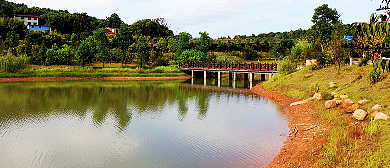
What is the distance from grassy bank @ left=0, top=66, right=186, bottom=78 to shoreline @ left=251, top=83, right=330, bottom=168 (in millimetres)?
40562

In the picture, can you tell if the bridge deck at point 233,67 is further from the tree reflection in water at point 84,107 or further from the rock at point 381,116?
the rock at point 381,116

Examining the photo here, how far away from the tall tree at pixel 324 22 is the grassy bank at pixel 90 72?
99.6ft

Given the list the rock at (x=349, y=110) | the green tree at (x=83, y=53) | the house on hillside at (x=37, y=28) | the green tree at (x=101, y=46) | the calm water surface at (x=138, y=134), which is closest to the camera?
the calm water surface at (x=138, y=134)

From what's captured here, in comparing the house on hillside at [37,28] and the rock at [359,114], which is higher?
the house on hillside at [37,28]

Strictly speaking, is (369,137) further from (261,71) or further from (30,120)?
(261,71)

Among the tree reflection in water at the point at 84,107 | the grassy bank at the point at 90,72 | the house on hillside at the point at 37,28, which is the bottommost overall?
the tree reflection in water at the point at 84,107

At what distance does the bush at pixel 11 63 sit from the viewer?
168ft

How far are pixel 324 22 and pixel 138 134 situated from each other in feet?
Answer: 188

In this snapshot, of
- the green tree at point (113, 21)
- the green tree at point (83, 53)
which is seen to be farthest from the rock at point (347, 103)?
the green tree at point (113, 21)

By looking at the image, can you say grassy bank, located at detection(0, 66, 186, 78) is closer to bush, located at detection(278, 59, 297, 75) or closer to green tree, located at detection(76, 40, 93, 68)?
green tree, located at detection(76, 40, 93, 68)

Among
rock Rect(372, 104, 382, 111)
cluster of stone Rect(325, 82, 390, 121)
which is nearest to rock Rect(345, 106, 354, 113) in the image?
cluster of stone Rect(325, 82, 390, 121)

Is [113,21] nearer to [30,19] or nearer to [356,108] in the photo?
[30,19]

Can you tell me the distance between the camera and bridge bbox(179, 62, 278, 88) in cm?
5372

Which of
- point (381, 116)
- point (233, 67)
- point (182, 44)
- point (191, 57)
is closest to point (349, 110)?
point (381, 116)
